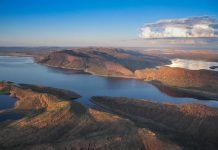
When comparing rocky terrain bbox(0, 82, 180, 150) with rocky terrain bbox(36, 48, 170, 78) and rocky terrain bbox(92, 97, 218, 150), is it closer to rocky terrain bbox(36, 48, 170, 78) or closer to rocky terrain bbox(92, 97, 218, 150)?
rocky terrain bbox(92, 97, 218, 150)

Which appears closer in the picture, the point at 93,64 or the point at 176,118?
the point at 176,118

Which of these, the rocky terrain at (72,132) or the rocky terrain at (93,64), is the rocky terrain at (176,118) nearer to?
the rocky terrain at (72,132)

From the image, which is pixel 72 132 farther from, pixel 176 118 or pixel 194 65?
pixel 194 65

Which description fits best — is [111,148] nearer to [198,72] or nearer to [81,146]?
[81,146]

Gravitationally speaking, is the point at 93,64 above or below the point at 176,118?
above

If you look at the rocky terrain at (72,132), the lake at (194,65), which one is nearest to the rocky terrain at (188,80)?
the rocky terrain at (72,132)

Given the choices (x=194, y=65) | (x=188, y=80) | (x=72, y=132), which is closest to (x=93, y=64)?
(x=188, y=80)
